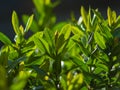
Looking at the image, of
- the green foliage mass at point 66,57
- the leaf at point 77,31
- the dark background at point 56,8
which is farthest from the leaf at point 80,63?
the dark background at point 56,8

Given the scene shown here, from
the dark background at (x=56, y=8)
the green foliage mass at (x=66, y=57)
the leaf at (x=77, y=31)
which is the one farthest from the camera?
the dark background at (x=56, y=8)

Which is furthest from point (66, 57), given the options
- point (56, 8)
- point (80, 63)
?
point (56, 8)

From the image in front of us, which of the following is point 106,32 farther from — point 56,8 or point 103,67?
point 56,8

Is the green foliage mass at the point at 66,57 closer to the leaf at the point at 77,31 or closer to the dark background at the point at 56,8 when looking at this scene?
the leaf at the point at 77,31

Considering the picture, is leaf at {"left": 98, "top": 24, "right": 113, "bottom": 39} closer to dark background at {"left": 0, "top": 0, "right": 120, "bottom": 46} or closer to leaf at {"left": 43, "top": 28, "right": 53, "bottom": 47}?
leaf at {"left": 43, "top": 28, "right": 53, "bottom": 47}

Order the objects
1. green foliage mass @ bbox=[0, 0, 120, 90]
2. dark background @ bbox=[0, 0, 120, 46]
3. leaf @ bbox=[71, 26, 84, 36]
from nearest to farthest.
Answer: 1. green foliage mass @ bbox=[0, 0, 120, 90]
2. leaf @ bbox=[71, 26, 84, 36]
3. dark background @ bbox=[0, 0, 120, 46]

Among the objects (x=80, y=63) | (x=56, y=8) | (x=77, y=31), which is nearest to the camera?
(x=80, y=63)

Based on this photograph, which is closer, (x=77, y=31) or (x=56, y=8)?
(x=77, y=31)

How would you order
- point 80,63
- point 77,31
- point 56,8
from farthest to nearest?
point 56,8 → point 77,31 → point 80,63

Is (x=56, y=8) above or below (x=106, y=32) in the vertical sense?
above

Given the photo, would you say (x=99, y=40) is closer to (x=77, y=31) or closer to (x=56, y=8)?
(x=77, y=31)

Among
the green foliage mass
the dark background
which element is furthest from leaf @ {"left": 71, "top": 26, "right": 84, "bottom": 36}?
the dark background

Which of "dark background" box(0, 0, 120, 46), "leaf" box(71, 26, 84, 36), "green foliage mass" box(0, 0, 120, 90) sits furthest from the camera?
"dark background" box(0, 0, 120, 46)

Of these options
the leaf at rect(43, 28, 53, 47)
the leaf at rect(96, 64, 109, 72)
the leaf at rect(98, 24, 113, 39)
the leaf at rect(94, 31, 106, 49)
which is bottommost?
the leaf at rect(96, 64, 109, 72)
